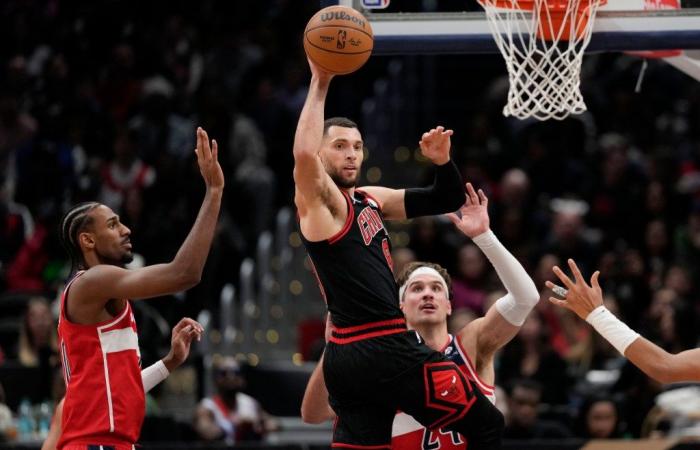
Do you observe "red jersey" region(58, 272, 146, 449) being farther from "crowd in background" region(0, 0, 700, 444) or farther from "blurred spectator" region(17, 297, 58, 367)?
"blurred spectator" region(17, 297, 58, 367)

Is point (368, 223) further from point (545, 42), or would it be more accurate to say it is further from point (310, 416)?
point (545, 42)

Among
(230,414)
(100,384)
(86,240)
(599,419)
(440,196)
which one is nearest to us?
(100,384)

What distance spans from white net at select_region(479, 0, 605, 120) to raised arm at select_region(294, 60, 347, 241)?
1.38 m

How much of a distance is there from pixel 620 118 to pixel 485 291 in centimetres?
358

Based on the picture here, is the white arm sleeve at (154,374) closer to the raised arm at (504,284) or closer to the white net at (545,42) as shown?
the raised arm at (504,284)

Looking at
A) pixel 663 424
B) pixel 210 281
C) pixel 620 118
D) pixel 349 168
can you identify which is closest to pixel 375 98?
pixel 620 118

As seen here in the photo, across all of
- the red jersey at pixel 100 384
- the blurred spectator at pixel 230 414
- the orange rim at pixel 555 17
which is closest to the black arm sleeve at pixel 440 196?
the orange rim at pixel 555 17

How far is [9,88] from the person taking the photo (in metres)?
16.2

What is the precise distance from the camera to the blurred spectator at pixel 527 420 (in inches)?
402

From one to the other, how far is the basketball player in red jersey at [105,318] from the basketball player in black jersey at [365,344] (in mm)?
493

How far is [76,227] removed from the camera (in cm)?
659

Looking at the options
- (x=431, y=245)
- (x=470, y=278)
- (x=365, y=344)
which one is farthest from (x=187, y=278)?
(x=431, y=245)

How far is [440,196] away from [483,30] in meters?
1.09

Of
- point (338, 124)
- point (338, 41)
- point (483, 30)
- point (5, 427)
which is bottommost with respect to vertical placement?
point (5, 427)
